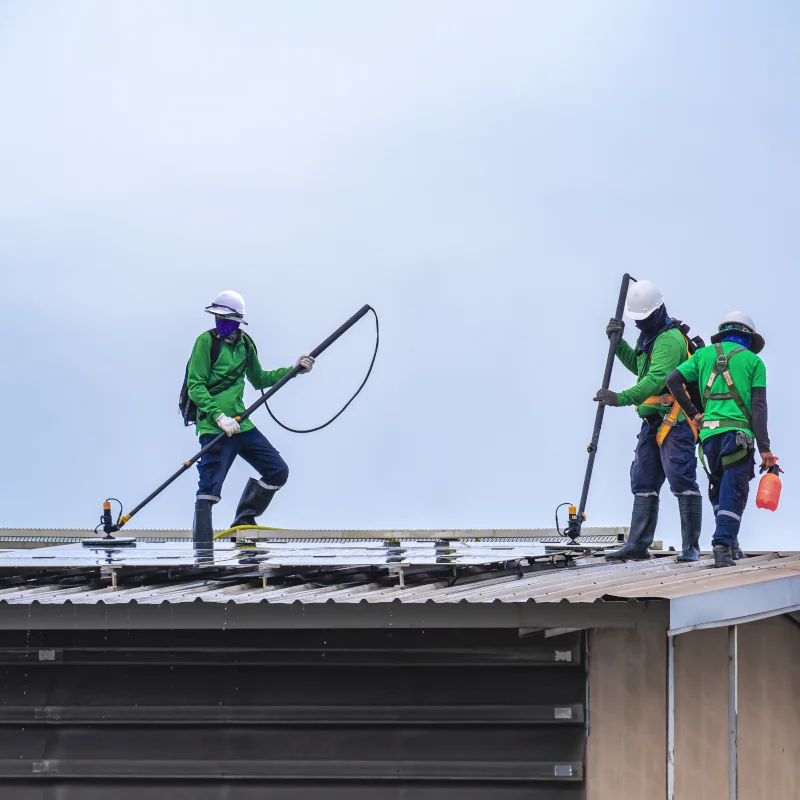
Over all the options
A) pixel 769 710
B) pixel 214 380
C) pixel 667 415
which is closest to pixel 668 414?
pixel 667 415

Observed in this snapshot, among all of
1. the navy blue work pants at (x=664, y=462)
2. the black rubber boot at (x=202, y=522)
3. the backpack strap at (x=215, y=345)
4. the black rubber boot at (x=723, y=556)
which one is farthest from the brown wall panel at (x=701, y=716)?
the backpack strap at (x=215, y=345)

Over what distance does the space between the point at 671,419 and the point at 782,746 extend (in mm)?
2762

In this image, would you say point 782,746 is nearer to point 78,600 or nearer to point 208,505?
point 78,600

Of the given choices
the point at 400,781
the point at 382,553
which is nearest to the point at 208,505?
the point at 382,553

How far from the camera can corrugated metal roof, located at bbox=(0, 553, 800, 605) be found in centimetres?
730

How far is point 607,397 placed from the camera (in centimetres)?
1078

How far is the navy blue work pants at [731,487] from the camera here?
9.96 meters

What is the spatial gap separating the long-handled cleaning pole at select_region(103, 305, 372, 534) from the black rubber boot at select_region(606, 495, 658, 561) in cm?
373

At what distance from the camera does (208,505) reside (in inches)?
485

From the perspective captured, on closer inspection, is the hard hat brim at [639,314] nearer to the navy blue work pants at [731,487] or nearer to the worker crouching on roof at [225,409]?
the navy blue work pants at [731,487]

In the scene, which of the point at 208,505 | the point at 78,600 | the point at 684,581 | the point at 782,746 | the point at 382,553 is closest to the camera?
the point at 78,600

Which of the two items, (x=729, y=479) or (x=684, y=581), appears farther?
(x=729, y=479)

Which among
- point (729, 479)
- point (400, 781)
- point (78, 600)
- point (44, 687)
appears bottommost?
point (400, 781)

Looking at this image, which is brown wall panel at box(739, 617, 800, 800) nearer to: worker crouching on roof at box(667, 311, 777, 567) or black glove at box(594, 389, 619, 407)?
worker crouching on roof at box(667, 311, 777, 567)
